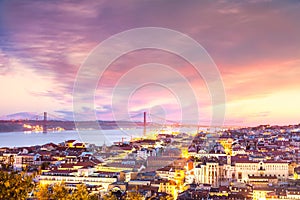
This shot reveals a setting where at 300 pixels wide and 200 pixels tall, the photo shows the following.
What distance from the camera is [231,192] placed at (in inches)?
304

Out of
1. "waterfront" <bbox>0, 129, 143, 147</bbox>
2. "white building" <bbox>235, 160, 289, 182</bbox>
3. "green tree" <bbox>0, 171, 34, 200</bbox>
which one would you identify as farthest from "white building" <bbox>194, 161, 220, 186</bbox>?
"waterfront" <bbox>0, 129, 143, 147</bbox>

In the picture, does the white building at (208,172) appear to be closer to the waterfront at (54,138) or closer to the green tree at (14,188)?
the green tree at (14,188)

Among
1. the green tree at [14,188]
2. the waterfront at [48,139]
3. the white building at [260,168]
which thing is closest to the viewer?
the green tree at [14,188]

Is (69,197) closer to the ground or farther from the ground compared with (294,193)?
farther from the ground

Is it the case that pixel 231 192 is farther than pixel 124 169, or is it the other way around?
pixel 124 169

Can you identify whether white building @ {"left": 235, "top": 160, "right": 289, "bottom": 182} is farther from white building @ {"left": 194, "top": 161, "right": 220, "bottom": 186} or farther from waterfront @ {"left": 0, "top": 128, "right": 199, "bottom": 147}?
waterfront @ {"left": 0, "top": 128, "right": 199, "bottom": 147}

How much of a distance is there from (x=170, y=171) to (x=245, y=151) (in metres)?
5.01

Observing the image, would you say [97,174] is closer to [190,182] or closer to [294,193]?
[190,182]

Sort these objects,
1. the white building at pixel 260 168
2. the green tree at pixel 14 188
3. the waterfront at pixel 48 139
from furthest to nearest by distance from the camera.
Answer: the waterfront at pixel 48 139 → the white building at pixel 260 168 → the green tree at pixel 14 188

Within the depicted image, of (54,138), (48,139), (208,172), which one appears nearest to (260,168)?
(208,172)

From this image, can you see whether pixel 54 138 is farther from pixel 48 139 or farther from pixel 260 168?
pixel 260 168

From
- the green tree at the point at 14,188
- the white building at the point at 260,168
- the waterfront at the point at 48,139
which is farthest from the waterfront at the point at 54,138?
the green tree at the point at 14,188

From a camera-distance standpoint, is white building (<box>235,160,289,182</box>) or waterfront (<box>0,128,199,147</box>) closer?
white building (<box>235,160,289,182</box>)

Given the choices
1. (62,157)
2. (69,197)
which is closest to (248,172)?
(62,157)
